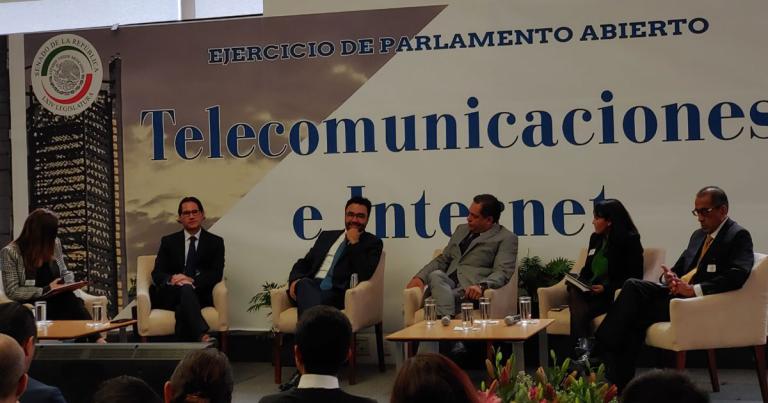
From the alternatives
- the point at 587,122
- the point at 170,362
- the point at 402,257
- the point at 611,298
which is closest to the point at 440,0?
the point at 587,122

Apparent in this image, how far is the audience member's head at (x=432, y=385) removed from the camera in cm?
211

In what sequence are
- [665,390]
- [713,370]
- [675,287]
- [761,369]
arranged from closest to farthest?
[665,390], [761,369], [675,287], [713,370]

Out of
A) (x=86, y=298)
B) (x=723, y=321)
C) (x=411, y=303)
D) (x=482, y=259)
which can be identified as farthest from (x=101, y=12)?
(x=723, y=321)

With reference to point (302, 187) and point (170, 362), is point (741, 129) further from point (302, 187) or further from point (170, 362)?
point (170, 362)

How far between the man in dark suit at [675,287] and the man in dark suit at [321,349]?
342 centimetres

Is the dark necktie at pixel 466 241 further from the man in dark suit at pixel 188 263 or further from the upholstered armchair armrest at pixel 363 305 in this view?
the man in dark suit at pixel 188 263

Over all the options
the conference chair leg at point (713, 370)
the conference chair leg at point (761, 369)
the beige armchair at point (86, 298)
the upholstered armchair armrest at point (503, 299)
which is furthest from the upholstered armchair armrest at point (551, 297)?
the beige armchair at point (86, 298)

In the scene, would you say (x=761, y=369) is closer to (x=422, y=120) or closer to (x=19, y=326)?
(x=422, y=120)

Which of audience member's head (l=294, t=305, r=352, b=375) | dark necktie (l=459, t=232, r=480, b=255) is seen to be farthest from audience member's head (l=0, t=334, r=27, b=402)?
dark necktie (l=459, t=232, r=480, b=255)

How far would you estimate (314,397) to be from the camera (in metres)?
2.75

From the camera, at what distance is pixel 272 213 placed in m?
7.93

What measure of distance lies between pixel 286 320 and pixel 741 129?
332 centimetres

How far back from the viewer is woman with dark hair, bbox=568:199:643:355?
21.1ft

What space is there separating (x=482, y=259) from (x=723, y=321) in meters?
1.70
